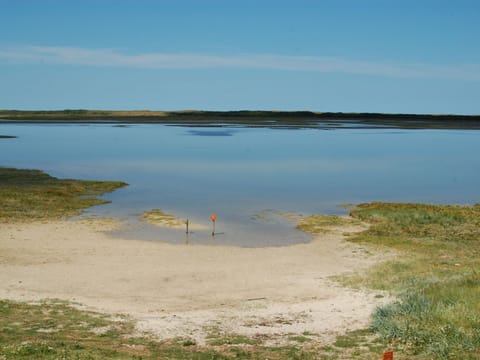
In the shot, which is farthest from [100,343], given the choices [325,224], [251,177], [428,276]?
[251,177]

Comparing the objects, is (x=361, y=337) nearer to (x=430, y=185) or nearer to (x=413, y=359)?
(x=413, y=359)

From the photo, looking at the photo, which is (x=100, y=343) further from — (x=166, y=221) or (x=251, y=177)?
(x=251, y=177)

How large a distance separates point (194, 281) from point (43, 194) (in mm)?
30123

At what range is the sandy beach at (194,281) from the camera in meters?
22.8

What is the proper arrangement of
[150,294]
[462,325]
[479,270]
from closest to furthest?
[462,325]
[150,294]
[479,270]

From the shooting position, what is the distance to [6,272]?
30.0 metres

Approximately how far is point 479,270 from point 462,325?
373 inches

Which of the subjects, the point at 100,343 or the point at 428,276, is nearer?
the point at 100,343

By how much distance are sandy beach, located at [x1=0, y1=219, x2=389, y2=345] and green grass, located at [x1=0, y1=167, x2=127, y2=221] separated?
5.80m

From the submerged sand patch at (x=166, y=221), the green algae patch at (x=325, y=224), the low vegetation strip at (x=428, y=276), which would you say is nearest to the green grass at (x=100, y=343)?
the low vegetation strip at (x=428, y=276)

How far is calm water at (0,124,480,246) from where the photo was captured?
48.4m

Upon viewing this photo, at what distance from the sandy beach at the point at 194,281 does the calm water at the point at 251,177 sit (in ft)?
13.1

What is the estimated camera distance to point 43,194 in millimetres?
55000

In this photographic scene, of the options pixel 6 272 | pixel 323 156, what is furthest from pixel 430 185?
pixel 6 272
